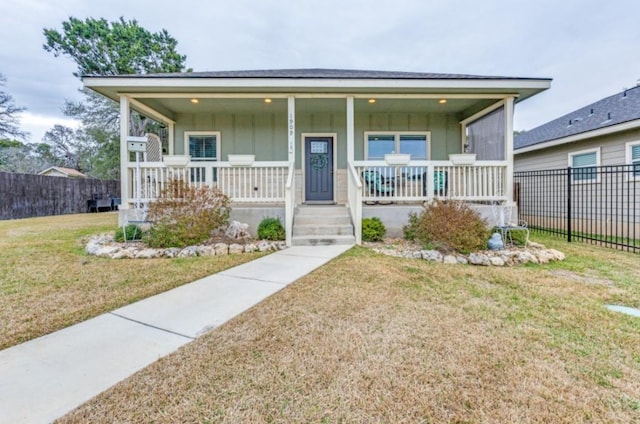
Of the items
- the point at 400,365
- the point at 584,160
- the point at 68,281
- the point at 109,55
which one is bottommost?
the point at 400,365

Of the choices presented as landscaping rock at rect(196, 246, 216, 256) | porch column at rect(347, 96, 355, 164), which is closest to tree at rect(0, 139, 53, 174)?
landscaping rock at rect(196, 246, 216, 256)

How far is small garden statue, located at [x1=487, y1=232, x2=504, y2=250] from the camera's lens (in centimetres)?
550

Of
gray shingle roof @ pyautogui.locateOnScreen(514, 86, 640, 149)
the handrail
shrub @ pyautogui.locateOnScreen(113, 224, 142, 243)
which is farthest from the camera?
gray shingle roof @ pyautogui.locateOnScreen(514, 86, 640, 149)

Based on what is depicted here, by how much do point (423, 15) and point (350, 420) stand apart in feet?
55.0

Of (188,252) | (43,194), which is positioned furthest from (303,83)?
(43,194)

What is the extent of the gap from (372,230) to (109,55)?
20202 mm

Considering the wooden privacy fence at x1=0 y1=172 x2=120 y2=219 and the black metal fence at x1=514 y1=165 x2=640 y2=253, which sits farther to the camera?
the wooden privacy fence at x1=0 y1=172 x2=120 y2=219

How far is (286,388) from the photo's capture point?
1.72 meters

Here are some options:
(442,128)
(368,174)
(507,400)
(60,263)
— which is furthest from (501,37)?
(60,263)

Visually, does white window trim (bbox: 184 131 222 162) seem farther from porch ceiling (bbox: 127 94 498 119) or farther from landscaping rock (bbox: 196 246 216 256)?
landscaping rock (bbox: 196 246 216 256)

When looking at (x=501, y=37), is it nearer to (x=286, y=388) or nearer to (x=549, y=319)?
(x=549, y=319)

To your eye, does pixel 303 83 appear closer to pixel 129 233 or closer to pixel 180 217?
pixel 180 217

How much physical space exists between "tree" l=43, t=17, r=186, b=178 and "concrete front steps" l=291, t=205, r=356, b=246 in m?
15.7

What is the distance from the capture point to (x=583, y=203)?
332 inches
